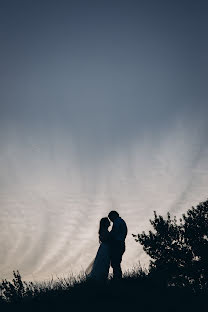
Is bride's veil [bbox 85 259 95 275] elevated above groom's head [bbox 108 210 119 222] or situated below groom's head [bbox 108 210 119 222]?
below

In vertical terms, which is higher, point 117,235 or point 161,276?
point 117,235

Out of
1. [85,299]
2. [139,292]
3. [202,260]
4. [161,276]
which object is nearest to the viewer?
[85,299]

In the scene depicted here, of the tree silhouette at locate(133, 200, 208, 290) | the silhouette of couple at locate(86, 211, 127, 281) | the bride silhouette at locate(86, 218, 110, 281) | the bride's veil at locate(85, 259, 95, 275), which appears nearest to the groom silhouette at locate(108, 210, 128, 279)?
the silhouette of couple at locate(86, 211, 127, 281)

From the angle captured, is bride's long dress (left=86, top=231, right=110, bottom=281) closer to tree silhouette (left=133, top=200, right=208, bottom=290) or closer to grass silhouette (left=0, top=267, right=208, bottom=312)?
grass silhouette (left=0, top=267, right=208, bottom=312)

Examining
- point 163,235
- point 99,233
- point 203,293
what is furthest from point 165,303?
point 163,235

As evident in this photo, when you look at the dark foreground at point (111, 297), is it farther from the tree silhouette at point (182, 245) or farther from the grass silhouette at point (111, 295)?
the tree silhouette at point (182, 245)

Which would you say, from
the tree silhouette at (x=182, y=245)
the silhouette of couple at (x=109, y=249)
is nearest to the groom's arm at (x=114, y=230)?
the silhouette of couple at (x=109, y=249)

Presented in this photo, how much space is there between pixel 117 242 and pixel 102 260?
2.93 ft

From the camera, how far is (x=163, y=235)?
23594 mm

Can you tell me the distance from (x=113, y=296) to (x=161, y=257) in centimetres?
1600

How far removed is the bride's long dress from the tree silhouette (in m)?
11.4

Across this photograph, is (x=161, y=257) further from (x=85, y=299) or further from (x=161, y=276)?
(x=85, y=299)

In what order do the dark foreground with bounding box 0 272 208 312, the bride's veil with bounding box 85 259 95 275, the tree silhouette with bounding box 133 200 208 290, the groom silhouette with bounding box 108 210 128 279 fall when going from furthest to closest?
the tree silhouette with bounding box 133 200 208 290, the bride's veil with bounding box 85 259 95 275, the groom silhouette with bounding box 108 210 128 279, the dark foreground with bounding box 0 272 208 312

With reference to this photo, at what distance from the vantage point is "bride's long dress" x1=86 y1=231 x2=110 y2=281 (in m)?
9.59
